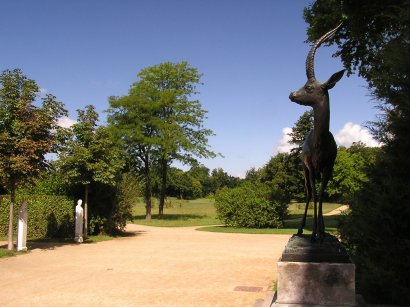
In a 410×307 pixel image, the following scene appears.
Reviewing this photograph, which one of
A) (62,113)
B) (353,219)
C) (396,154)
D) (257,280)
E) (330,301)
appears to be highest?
A: (62,113)

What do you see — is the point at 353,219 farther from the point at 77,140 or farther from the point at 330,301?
the point at 77,140

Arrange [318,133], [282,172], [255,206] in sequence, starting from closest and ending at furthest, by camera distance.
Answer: [318,133], [255,206], [282,172]

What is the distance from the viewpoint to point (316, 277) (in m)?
4.97

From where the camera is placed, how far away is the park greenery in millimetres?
7328

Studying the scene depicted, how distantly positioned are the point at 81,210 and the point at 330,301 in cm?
1620

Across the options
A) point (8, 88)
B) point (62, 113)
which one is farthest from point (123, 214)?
point (8, 88)

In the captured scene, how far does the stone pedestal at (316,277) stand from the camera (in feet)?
16.0

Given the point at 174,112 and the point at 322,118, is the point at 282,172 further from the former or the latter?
the point at 322,118

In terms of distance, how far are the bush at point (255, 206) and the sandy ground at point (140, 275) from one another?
935cm

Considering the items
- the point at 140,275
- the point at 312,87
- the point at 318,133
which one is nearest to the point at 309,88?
the point at 312,87

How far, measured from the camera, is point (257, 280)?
1024cm

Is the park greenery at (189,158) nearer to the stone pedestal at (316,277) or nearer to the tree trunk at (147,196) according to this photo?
the tree trunk at (147,196)

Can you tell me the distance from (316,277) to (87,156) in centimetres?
1598

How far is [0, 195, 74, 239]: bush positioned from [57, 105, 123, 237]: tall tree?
1200 mm
